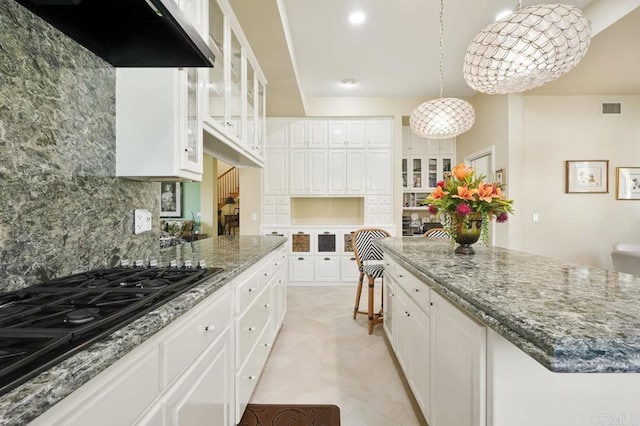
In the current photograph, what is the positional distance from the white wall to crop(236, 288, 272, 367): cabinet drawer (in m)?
4.06

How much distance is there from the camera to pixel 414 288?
5.48ft

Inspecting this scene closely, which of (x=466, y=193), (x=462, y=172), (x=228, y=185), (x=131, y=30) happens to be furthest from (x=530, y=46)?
(x=228, y=185)

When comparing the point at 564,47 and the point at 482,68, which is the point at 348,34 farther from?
the point at 564,47

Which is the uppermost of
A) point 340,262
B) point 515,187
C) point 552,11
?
point 552,11

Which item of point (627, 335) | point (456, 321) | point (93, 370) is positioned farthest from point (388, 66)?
point (93, 370)

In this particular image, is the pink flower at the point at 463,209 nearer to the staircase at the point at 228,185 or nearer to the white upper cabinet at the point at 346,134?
the white upper cabinet at the point at 346,134

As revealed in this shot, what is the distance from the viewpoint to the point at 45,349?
550 mm

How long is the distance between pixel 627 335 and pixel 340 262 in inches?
165

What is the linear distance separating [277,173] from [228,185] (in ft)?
14.7

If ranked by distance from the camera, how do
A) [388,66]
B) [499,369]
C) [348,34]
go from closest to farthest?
[499,369] → [348,34] → [388,66]

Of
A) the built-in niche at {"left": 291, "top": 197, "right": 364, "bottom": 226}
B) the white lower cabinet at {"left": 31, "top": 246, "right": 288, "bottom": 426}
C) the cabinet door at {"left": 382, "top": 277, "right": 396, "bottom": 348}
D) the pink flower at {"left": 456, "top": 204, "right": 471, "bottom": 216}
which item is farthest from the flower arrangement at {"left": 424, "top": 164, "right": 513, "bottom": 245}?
the built-in niche at {"left": 291, "top": 197, "right": 364, "bottom": 226}

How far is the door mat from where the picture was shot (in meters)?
1.69

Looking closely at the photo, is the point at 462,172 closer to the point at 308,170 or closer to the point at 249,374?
the point at 249,374

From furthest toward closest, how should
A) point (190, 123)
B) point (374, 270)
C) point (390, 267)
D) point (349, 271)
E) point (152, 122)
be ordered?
point (349, 271), point (374, 270), point (390, 267), point (190, 123), point (152, 122)
